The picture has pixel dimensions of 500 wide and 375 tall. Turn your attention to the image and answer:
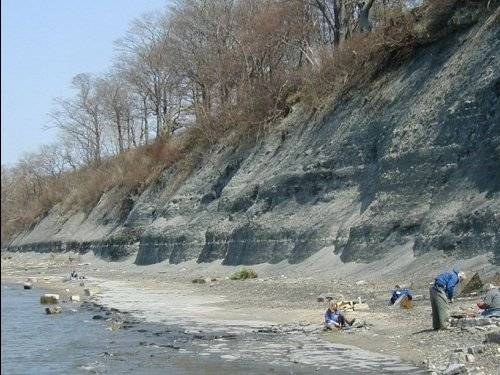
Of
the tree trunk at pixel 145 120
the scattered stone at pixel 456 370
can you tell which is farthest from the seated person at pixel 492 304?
the tree trunk at pixel 145 120

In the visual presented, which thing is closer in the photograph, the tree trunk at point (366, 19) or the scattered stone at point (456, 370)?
the scattered stone at point (456, 370)

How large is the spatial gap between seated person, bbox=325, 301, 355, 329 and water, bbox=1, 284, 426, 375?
72cm

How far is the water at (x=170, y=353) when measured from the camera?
549 inches

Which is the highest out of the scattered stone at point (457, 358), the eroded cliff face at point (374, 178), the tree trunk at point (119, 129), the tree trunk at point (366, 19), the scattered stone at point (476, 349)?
the tree trunk at point (119, 129)

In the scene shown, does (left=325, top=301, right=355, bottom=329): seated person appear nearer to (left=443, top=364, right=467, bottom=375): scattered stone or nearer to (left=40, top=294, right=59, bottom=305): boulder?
(left=443, top=364, right=467, bottom=375): scattered stone

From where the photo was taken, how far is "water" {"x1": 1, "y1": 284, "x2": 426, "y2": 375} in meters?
13.9

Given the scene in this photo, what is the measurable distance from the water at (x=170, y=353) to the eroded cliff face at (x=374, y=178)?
27.2 ft

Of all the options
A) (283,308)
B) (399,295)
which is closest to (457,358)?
(399,295)

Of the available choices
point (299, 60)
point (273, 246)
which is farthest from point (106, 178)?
point (273, 246)

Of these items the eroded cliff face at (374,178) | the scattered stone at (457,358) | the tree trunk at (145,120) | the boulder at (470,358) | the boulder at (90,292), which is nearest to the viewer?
the boulder at (470,358)

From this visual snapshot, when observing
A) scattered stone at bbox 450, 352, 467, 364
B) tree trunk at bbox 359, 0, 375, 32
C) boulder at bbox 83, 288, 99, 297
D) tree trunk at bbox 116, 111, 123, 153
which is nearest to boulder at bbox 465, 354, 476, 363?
scattered stone at bbox 450, 352, 467, 364

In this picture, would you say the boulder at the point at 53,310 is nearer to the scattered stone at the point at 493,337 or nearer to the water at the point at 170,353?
the water at the point at 170,353

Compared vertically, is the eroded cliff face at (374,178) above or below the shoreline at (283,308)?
above

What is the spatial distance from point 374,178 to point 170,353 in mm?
16292
